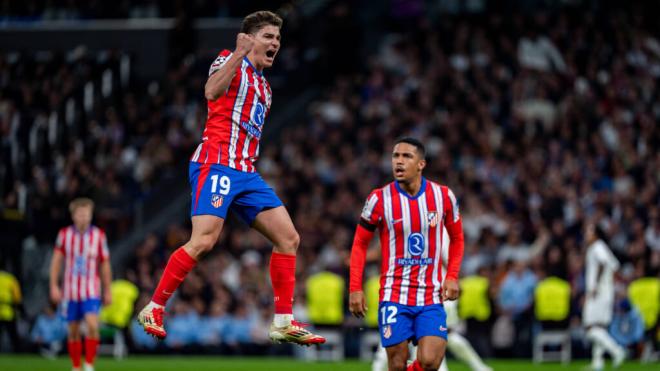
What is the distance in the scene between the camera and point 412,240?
9562 millimetres

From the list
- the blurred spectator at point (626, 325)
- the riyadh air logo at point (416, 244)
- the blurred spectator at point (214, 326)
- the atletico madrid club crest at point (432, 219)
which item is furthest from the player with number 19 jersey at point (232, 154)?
the blurred spectator at point (214, 326)

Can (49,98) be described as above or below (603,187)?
above

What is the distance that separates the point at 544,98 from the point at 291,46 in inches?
248

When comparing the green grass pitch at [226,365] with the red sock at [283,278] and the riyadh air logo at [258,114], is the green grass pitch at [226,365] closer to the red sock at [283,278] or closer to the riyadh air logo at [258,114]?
the red sock at [283,278]

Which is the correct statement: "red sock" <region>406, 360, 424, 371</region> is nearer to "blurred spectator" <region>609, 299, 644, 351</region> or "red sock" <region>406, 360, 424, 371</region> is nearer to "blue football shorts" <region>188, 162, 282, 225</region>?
"blue football shorts" <region>188, 162, 282, 225</region>

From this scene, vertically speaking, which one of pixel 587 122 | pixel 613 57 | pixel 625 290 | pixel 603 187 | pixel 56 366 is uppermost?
pixel 613 57

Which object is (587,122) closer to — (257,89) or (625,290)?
(625,290)

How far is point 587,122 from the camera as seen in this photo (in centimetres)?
2203

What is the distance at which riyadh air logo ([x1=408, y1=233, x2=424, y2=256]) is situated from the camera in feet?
31.3

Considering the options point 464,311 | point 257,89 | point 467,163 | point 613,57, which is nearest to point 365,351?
point 464,311

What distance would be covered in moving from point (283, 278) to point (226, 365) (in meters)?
9.08

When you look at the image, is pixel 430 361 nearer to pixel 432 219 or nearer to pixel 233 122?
pixel 432 219

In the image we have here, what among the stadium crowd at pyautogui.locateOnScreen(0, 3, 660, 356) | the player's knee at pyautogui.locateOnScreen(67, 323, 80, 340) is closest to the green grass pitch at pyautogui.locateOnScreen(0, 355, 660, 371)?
the stadium crowd at pyautogui.locateOnScreen(0, 3, 660, 356)

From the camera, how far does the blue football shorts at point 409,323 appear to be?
932cm
